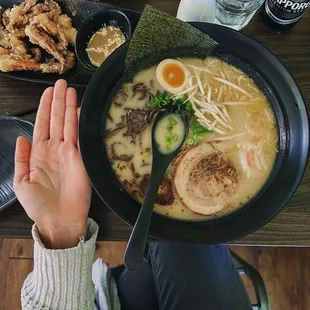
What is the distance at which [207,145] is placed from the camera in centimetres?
112

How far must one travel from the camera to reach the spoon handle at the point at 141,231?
0.92m

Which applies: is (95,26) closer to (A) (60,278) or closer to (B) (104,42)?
(B) (104,42)

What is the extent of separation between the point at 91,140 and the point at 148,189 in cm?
19

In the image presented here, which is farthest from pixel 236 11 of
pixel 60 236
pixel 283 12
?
pixel 60 236

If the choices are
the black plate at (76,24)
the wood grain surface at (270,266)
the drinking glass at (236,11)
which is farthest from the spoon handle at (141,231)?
the wood grain surface at (270,266)

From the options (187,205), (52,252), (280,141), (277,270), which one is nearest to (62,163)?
(52,252)

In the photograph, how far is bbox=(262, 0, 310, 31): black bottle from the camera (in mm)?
1154

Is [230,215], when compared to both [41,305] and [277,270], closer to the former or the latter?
[41,305]

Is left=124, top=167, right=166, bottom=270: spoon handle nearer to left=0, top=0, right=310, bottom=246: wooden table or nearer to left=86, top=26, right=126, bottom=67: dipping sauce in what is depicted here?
left=0, top=0, right=310, bottom=246: wooden table

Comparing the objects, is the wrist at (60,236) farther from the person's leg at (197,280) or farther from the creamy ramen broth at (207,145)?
the person's leg at (197,280)

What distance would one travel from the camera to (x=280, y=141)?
3.71ft

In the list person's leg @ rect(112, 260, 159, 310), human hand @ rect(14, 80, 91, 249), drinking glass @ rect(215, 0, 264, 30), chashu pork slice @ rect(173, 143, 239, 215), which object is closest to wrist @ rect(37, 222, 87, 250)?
human hand @ rect(14, 80, 91, 249)

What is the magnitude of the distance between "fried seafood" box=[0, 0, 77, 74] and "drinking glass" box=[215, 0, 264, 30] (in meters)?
0.41

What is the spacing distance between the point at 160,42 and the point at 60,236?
0.55 meters
